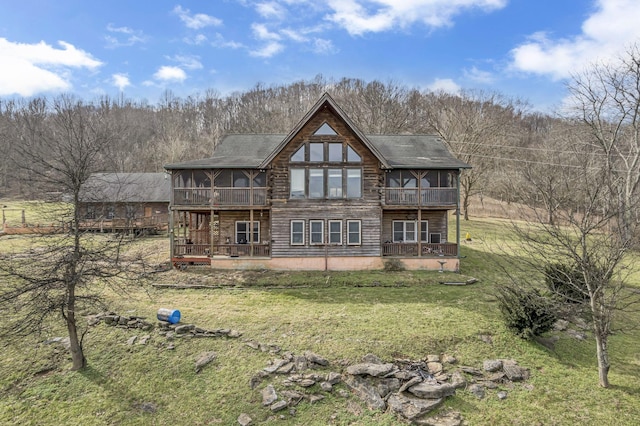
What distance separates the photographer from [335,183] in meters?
19.6

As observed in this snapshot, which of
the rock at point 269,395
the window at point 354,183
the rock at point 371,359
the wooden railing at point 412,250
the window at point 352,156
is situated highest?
the window at point 352,156

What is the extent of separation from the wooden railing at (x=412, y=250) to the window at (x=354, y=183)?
3.43 meters

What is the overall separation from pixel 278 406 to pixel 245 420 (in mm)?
803

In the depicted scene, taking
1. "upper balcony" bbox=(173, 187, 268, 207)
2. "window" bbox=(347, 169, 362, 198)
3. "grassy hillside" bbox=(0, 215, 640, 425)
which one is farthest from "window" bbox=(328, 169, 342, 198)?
"grassy hillside" bbox=(0, 215, 640, 425)

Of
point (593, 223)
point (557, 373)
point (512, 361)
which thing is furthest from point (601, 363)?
point (593, 223)

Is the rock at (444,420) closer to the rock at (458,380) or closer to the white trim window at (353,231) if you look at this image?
the rock at (458,380)

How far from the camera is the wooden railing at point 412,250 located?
65.2 feet

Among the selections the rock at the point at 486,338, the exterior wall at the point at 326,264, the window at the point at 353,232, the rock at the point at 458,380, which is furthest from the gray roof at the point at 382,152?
the rock at the point at 458,380

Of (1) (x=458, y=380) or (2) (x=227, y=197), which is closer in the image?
(1) (x=458, y=380)

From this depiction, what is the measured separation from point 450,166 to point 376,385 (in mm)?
14218

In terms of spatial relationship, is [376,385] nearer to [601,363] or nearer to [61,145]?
[601,363]

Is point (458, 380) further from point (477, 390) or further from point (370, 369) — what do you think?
point (370, 369)

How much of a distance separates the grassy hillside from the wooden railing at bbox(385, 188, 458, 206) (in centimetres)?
623

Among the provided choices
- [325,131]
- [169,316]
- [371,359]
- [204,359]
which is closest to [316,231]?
[325,131]
